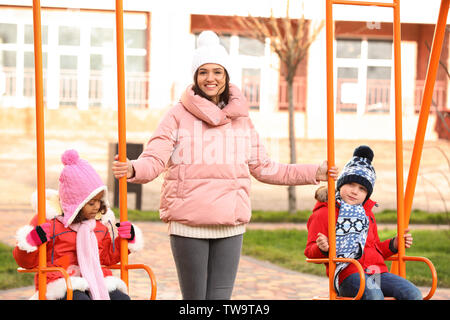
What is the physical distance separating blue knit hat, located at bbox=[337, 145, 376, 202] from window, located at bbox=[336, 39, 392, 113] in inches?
651

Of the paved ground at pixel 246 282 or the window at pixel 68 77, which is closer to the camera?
the paved ground at pixel 246 282

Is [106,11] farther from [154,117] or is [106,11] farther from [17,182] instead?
[17,182]

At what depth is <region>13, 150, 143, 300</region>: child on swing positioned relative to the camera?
3260mm

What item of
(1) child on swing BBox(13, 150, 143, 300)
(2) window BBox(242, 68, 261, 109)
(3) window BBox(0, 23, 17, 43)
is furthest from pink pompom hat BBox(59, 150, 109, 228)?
(3) window BBox(0, 23, 17, 43)

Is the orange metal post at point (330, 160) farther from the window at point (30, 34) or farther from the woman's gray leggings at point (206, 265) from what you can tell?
the window at point (30, 34)

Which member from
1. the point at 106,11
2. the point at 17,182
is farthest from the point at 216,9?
the point at 17,182

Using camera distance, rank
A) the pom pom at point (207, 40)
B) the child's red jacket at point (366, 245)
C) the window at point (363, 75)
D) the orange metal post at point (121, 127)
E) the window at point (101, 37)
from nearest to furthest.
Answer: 1. the orange metal post at point (121, 127)
2. the pom pom at point (207, 40)
3. the child's red jacket at point (366, 245)
4. the window at point (101, 37)
5. the window at point (363, 75)

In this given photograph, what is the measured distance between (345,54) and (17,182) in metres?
9.93

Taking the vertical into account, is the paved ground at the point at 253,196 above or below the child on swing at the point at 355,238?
below

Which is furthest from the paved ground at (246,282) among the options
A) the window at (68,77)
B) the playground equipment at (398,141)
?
the window at (68,77)

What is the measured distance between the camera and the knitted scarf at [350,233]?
362 centimetres

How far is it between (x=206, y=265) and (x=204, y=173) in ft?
1.39

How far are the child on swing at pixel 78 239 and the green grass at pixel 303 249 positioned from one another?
171 inches
